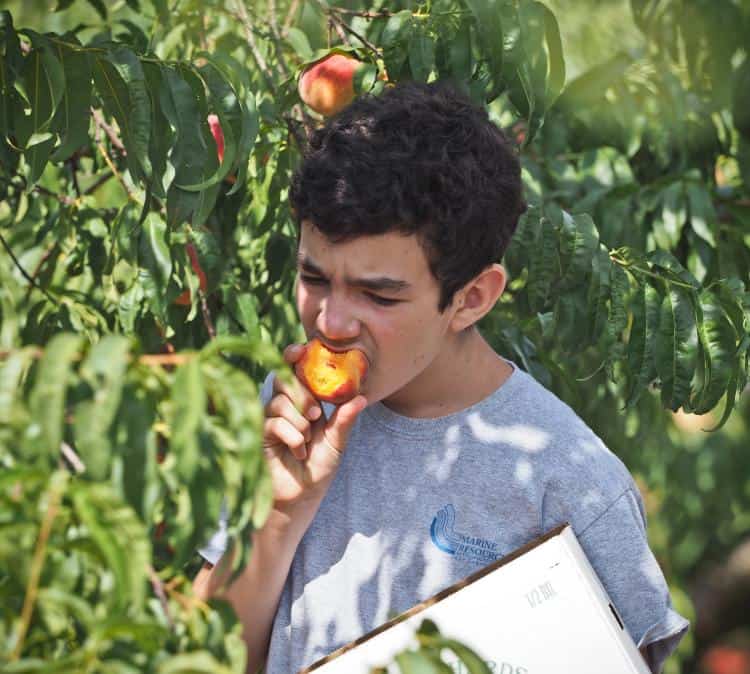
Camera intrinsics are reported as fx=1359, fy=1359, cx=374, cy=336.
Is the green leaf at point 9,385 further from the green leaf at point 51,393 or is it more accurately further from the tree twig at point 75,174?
the tree twig at point 75,174

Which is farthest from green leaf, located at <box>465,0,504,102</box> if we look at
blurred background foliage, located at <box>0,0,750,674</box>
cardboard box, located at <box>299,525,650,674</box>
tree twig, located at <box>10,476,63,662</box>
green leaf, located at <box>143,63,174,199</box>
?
tree twig, located at <box>10,476,63,662</box>

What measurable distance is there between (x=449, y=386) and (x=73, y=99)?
69 cm

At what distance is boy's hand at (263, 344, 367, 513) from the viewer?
1.77m

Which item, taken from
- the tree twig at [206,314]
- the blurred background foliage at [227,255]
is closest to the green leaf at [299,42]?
the blurred background foliage at [227,255]

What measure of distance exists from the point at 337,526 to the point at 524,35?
2.93 feet

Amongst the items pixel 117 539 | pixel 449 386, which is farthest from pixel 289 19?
pixel 117 539

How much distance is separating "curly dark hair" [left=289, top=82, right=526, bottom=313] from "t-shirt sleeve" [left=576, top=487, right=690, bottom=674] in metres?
0.37

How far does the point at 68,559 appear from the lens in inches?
44.3

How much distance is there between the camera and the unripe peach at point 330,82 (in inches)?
101

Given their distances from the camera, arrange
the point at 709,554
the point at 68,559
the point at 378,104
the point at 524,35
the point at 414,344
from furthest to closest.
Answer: the point at 709,554 → the point at 524,35 → the point at 378,104 → the point at 414,344 → the point at 68,559

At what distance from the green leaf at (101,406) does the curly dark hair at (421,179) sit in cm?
75

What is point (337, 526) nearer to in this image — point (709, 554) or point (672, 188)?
point (672, 188)

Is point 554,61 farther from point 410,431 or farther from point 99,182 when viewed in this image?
point 99,182

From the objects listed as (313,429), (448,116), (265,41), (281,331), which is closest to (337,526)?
(313,429)
